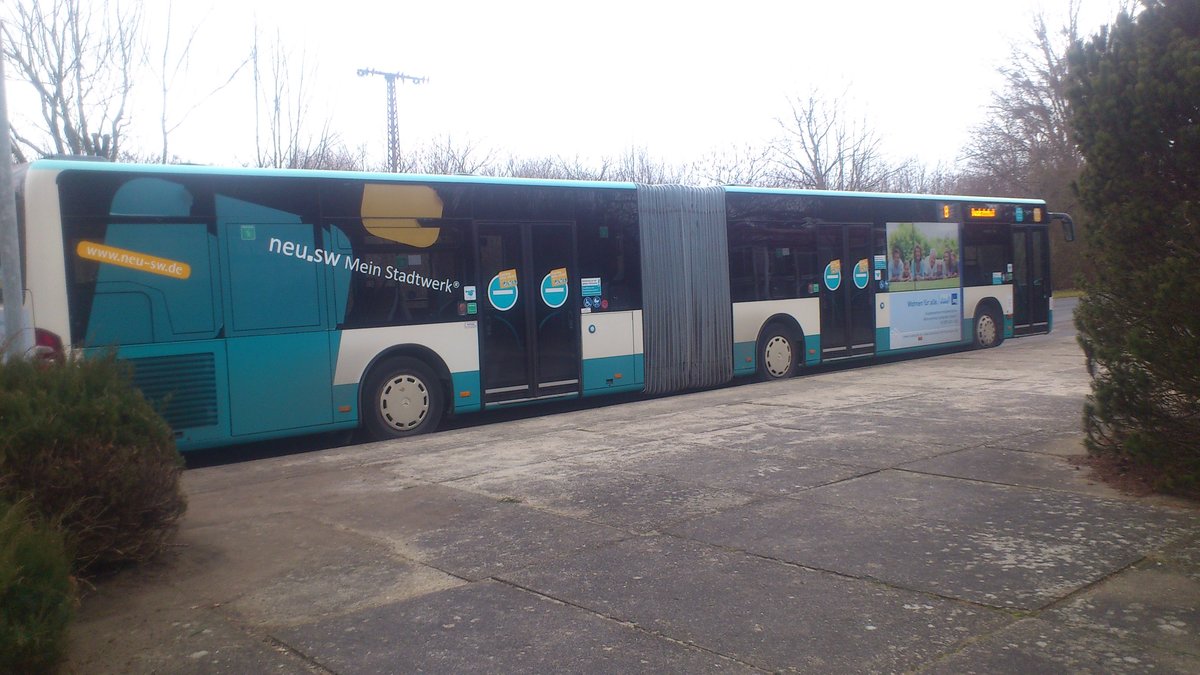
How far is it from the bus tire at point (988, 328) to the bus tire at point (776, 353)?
534 centimetres

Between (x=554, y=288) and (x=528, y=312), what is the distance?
1.81 feet

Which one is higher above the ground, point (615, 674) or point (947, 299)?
point (947, 299)

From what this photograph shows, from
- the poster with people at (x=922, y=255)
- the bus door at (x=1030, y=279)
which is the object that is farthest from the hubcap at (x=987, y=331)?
the poster with people at (x=922, y=255)

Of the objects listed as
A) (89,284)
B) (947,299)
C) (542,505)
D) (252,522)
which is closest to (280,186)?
(89,284)

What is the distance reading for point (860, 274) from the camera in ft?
54.5

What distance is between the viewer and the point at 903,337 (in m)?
17.5

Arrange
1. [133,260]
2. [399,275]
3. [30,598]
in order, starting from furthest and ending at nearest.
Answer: [399,275], [133,260], [30,598]

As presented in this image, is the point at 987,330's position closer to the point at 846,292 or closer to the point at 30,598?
the point at 846,292

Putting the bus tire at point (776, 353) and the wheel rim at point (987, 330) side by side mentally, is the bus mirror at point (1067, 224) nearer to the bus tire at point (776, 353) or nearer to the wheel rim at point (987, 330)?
the wheel rim at point (987, 330)

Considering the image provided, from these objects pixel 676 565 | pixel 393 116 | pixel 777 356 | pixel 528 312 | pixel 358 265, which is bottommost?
pixel 676 565

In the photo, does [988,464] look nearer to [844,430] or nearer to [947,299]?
[844,430]

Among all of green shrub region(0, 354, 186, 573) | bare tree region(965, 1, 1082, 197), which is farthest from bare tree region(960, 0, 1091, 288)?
green shrub region(0, 354, 186, 573)

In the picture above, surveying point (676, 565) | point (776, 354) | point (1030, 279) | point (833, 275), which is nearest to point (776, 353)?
point (776, 354)

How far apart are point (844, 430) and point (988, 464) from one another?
A: 2.01 metres
